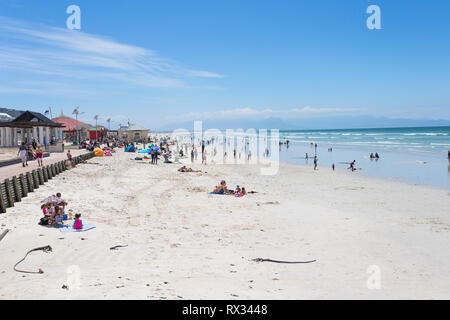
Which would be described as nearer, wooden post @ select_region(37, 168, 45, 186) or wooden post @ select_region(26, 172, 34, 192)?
wooden post @ select_region(26, 172, 34, 192)

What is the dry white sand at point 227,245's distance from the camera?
260 inches

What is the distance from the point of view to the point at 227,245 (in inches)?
384

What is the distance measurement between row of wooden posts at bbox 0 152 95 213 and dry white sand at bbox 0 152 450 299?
1.23 ft

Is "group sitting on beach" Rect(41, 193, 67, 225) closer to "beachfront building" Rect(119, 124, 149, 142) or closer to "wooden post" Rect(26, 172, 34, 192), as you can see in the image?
"wooden post" Rect(26, 172, 34, 192)

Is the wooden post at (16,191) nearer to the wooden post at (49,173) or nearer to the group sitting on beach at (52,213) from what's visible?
the group sitting on beach at (52,213)

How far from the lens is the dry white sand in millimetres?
6613

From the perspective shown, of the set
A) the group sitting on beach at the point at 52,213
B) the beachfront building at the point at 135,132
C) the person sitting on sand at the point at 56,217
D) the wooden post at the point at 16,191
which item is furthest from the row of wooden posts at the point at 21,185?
the beachfront building at the point at 135,132

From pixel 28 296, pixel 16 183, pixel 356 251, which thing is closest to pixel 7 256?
pixel 28 296

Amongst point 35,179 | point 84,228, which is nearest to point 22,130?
point 35,179

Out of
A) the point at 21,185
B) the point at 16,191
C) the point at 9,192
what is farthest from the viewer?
the point at 21,185

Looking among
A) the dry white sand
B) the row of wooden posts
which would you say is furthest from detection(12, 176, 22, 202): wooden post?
the dry white sand

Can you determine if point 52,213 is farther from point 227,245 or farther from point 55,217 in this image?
point 227,245

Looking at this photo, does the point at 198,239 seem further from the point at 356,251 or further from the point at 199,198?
the point at 199,198

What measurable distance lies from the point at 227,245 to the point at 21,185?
8961 mm
